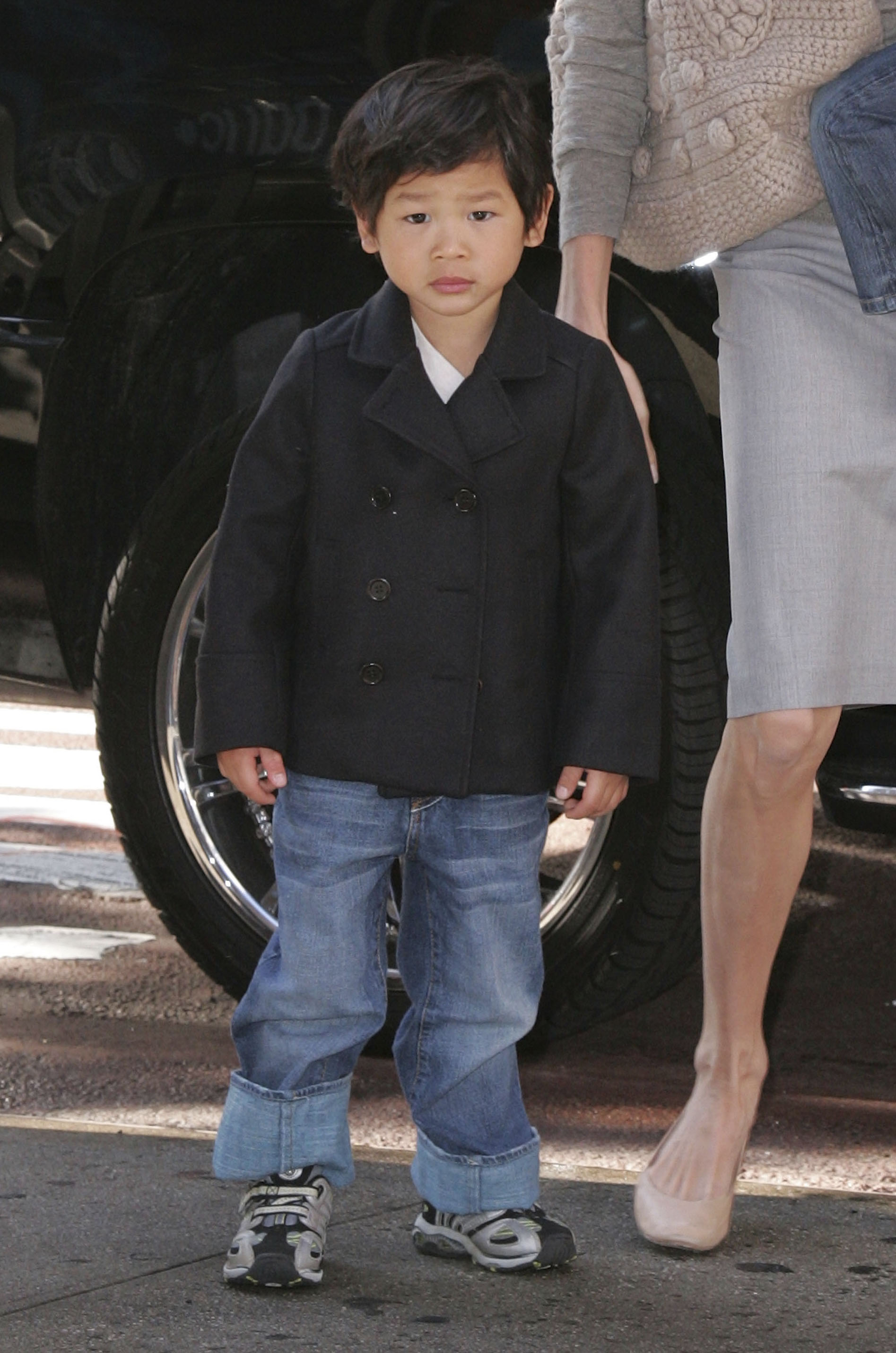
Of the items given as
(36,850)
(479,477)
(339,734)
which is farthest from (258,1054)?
(36,850)

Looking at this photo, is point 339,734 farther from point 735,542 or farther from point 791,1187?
point 791,1187

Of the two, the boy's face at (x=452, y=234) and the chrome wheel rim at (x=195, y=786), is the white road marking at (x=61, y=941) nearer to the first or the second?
the chrome wheel rim at (x=195, y=786)

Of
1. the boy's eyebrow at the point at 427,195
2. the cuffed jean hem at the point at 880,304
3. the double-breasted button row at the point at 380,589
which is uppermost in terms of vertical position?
the boy's eyebrow at the point at 427,195

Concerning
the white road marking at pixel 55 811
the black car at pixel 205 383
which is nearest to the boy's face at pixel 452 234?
the black car at pixel 205 383

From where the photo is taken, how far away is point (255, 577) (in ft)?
6.52

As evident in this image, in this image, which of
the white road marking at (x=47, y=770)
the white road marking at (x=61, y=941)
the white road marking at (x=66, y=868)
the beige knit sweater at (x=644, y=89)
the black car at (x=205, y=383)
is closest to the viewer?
the beige knit sweater at (x=644, y=89)

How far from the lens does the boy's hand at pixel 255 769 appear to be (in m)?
2.00

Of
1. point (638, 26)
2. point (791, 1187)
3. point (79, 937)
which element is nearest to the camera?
point (638, 26)

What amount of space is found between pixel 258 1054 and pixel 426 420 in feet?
2.32

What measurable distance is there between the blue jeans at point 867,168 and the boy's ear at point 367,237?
0.49 m

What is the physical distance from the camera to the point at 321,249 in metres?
2.81

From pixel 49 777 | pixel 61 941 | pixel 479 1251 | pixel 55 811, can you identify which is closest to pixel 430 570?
pixel 479 1251

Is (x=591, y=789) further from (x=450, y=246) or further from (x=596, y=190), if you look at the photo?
(x=596, y=190)

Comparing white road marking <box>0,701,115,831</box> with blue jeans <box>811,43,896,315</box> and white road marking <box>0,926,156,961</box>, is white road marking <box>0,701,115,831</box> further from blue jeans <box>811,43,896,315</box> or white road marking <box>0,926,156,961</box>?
blue jeans <box>811,43,896,315</box>
